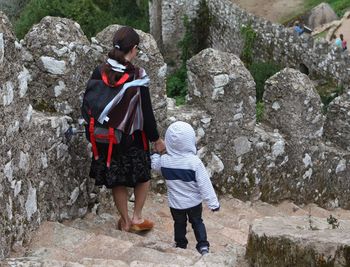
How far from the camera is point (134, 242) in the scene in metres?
5.12

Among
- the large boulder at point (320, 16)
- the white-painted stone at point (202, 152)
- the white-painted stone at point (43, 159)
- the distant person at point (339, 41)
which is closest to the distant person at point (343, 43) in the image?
the distant person at point (339, 41)

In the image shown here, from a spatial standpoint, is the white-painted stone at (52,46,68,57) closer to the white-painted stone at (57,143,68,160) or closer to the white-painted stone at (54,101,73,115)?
the white-painted stone at (54,101,73,115)

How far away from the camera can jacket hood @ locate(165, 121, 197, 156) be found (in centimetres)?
507

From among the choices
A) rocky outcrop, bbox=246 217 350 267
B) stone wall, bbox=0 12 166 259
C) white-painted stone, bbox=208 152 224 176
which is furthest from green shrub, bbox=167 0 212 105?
rocky outcrop, bbox=246 217 350 267

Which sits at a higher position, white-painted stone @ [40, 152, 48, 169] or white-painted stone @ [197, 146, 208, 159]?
white-painted stone @ [40, 152, 48, 169]

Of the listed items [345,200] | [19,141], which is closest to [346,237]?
[19,141]

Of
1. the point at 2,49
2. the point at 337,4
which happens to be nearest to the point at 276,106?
the point at 2,49

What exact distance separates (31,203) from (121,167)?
725 millimetres

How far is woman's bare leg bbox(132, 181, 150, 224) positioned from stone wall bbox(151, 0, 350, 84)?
975 cm

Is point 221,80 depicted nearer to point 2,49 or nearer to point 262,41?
point 2,49

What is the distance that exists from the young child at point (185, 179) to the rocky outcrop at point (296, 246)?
1063 mm

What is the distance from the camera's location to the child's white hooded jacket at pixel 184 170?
5.09m

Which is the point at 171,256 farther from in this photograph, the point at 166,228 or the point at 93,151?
the point at 166,228

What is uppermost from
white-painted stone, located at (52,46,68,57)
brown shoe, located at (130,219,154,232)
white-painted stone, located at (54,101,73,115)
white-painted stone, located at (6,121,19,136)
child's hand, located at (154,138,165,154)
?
white-painted stone, located at (52,46,68,57)
